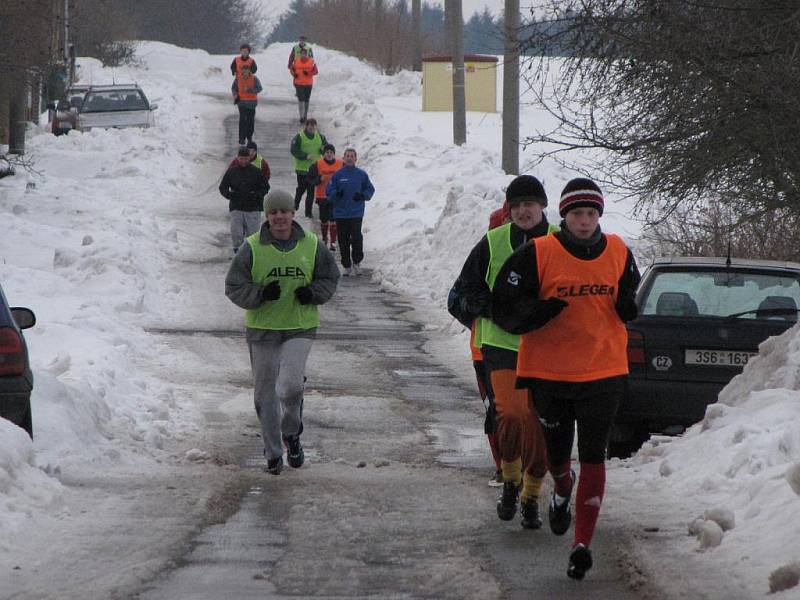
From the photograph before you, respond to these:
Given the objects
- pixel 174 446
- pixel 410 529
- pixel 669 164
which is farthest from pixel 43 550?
pixel 669 164

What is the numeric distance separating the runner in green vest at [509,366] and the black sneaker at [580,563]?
3.56ft

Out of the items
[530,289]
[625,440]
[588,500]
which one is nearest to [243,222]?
[625,440]

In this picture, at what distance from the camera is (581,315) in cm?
641

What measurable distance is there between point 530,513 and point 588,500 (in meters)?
0.93

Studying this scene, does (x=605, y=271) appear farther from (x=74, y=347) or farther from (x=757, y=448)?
(x=74, y=347)

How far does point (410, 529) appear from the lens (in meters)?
7.21

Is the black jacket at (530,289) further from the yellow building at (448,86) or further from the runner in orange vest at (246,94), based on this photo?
the yellow building at (448,86)

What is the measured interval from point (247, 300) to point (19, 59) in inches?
652

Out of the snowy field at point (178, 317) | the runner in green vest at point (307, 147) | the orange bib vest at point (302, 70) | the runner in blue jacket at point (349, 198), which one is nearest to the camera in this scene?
the snowy field at point (178, 317)

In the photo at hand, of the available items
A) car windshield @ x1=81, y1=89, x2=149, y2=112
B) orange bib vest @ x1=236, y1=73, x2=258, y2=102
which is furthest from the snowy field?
orange bib vest @ x1=236, y1=73, x2=258, y2=102

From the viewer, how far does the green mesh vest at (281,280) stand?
925 centimetres

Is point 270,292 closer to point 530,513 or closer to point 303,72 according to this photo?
point 530,513

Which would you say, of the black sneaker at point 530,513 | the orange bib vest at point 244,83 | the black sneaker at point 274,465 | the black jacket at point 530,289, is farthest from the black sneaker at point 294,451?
the orange bib vest at point 244,83

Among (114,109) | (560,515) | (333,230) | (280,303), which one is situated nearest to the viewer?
(560,515)
